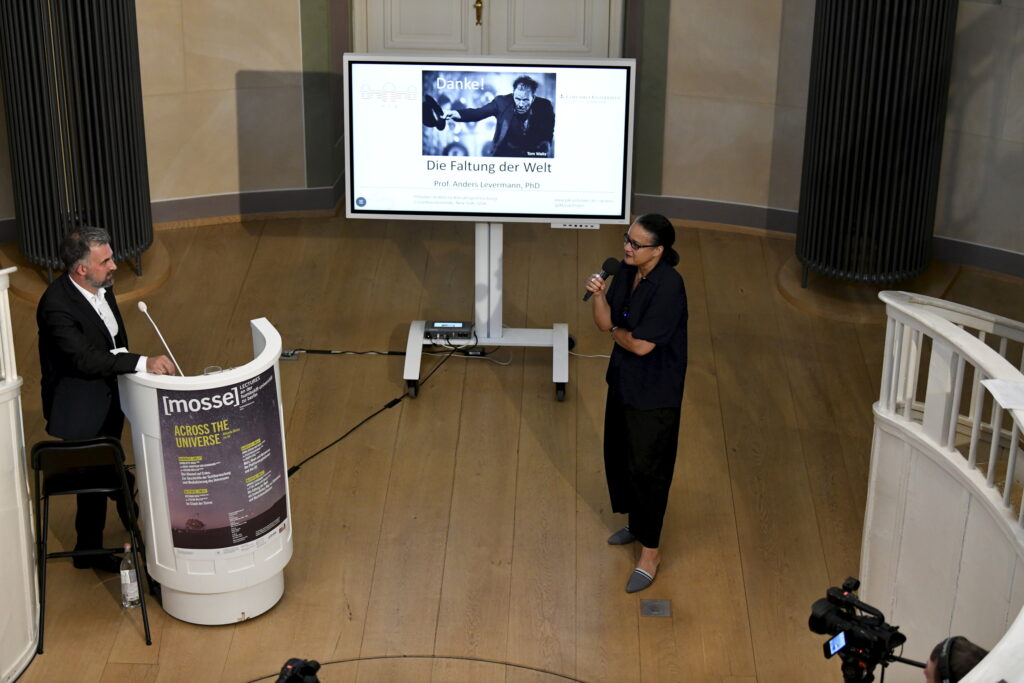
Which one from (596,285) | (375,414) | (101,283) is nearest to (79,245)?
(101,283)

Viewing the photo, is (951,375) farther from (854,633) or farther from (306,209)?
(306,209)

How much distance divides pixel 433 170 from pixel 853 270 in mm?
2518

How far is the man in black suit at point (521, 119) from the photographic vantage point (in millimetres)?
6816

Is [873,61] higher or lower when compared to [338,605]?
higher

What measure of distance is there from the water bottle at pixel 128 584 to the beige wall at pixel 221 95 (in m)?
3.87

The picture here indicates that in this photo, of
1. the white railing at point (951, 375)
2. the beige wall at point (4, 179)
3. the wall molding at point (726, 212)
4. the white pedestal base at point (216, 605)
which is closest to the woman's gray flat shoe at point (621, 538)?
the white railing at point (951, 375)

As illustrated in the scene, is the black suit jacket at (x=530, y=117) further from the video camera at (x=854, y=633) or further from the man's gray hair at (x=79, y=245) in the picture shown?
the video camera at (x=854, y=633)

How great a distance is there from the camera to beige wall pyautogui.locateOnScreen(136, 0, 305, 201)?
8.57 m

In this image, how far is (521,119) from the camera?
6855 mm

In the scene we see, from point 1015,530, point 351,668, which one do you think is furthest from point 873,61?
point 351,668

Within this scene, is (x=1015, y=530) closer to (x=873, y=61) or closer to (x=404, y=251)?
(x=873, y=61)

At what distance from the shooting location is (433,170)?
693cm

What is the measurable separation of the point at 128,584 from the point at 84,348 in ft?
3.15

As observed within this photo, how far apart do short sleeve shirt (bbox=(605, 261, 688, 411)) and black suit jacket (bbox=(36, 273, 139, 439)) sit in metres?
1.81
